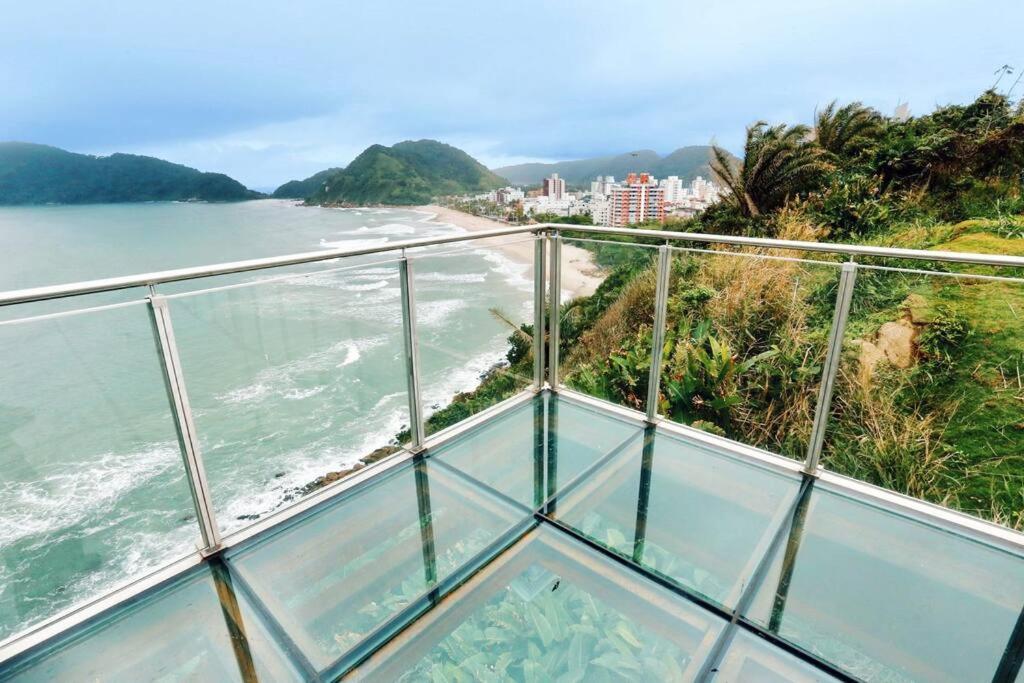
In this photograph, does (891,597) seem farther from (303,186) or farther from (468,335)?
(303,186)

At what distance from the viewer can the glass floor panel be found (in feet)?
5.02

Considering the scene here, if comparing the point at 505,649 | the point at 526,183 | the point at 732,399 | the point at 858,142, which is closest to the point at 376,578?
the point at 505,649

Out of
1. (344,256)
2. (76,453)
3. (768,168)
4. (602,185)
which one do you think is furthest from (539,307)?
(602,185)

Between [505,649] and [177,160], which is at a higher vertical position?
[177,160]

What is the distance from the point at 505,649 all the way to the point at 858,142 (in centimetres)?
1780

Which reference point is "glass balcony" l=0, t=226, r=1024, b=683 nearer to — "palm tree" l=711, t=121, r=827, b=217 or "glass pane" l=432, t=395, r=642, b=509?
"glass pane" l=432, t=395, r=642, b=509

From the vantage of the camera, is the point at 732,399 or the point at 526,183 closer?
the point at 732,399

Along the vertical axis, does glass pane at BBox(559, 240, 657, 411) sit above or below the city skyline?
below

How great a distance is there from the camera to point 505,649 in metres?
1.59

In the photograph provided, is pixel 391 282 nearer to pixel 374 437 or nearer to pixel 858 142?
pixel 374 437

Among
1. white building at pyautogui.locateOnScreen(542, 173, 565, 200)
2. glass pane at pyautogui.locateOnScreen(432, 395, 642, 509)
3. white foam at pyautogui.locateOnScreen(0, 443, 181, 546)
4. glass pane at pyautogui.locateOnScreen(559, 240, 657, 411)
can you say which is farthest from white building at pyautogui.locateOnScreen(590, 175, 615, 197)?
white foam at pyautogui.locateOnScreen(0, 443, 181, 546)

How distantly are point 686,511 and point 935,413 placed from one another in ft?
7.11

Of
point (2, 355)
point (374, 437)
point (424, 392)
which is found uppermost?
point (2, 355)

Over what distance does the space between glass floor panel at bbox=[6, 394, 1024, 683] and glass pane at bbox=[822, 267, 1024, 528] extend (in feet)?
3.16
